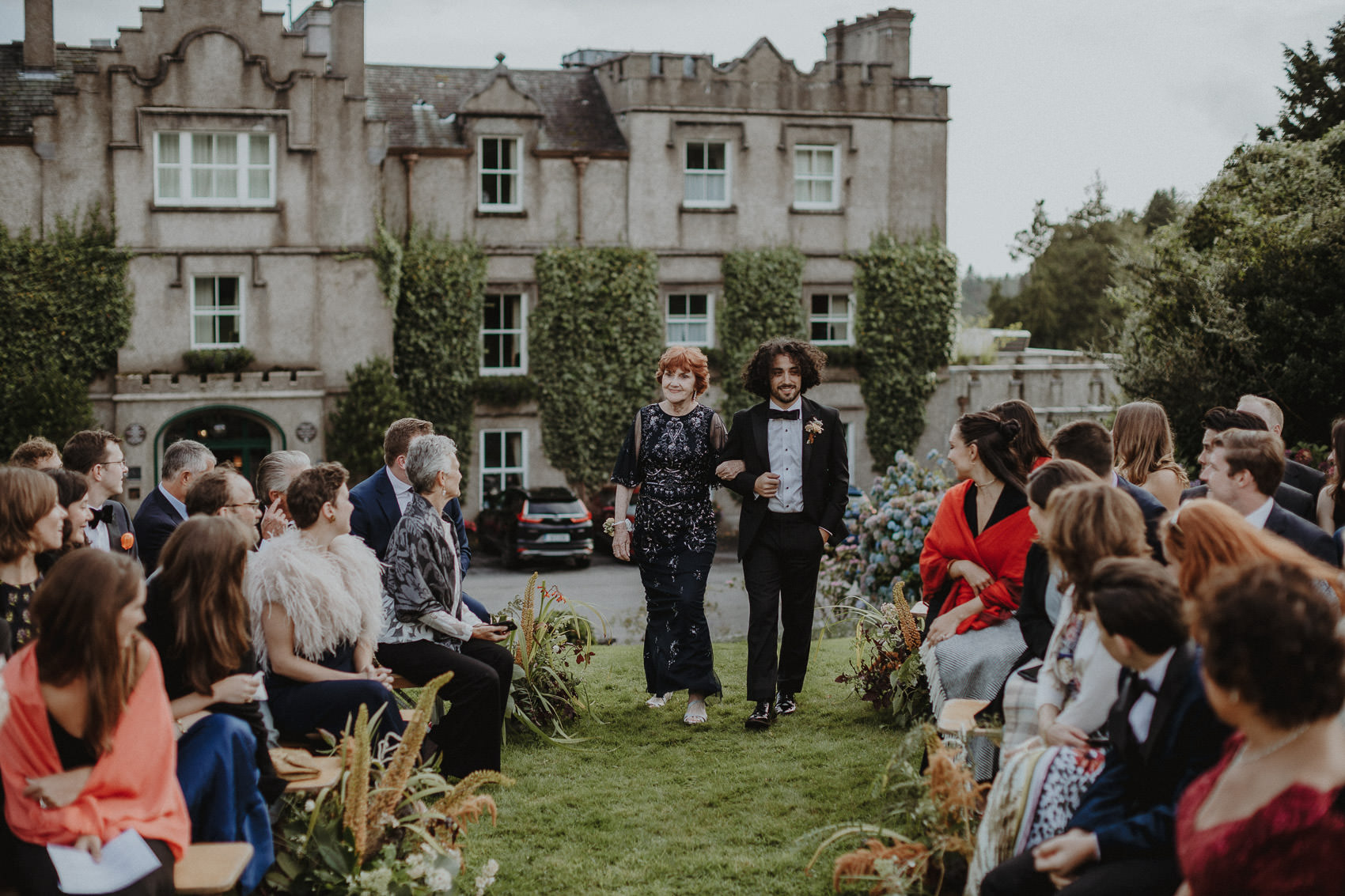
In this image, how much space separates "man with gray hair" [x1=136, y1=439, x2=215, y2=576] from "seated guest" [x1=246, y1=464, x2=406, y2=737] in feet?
7.07

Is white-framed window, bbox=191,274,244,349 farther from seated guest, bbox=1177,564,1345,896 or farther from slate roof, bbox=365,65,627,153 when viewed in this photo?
seated guest, bbox=1177,564,1345,896

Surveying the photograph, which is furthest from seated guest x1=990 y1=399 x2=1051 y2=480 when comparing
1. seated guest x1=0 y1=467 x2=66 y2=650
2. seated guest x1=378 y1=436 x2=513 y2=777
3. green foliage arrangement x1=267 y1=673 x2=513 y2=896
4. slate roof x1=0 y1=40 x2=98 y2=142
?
slate roof x1=0 y1=40 x2=98 y2=142

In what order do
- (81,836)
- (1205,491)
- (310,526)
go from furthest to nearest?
(1205,491)
(310,526)
(81,836)

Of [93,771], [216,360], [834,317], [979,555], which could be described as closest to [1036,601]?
[979,555]

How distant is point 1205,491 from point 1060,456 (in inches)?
54.6

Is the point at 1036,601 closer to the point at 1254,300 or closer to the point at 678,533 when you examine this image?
the point at 678,533

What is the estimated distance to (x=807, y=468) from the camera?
26.0 ft

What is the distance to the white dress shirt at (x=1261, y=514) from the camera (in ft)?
18.9

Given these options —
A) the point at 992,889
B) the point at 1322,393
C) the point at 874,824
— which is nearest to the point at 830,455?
the point at 874,824

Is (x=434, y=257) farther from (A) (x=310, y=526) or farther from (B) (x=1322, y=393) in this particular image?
(A) (x=310, y=526)

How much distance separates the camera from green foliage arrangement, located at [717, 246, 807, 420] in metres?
27.2

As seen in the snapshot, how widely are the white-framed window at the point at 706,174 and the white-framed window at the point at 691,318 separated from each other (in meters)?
2.00

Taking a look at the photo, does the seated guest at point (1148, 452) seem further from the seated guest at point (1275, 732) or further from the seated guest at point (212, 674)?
the seated guest at point (212, 674)

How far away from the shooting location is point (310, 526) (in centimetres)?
573
